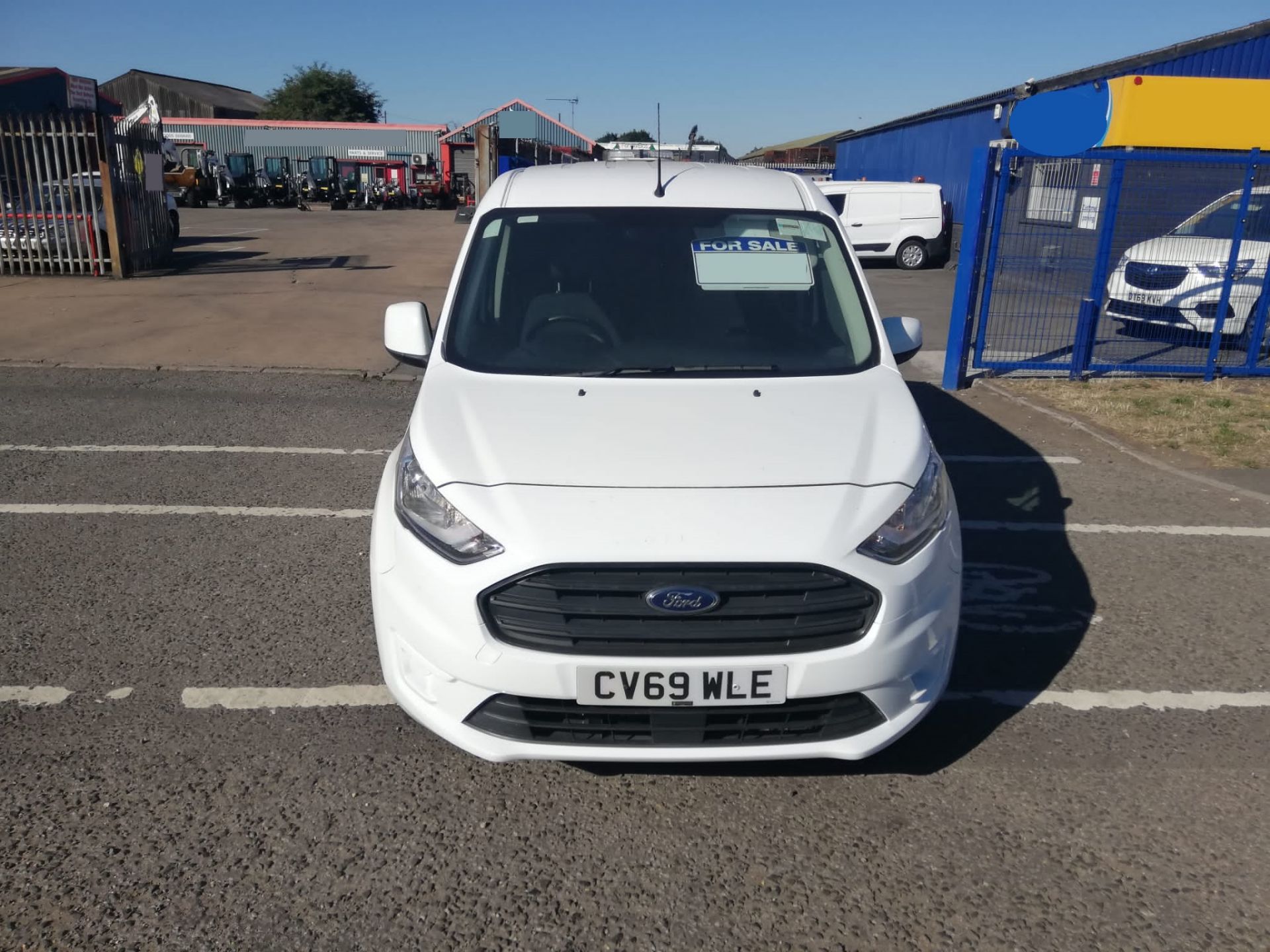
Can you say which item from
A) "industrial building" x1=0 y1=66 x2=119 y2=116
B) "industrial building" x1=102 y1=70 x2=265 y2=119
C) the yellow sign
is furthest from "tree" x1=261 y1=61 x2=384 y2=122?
the yellow sign

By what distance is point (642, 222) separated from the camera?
4.14 metres

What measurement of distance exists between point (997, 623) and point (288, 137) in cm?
6227

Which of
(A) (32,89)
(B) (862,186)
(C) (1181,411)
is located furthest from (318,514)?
(A) (32,89)

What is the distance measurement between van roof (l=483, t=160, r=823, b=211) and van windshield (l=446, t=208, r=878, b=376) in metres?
0.06

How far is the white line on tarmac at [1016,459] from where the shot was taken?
22.6 feet

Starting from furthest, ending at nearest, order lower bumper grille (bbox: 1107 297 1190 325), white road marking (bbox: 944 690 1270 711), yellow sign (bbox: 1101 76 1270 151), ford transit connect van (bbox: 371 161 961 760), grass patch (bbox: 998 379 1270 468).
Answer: yellow sign (bbox: 1101 76 1270 151) < lower bumper grille (bbox: 1107 297 1190 325) < grass patch (bbox: 998 379 1270 468) < white road marking (bbox: 944 690 1270 711) < ford transit connect van (bbox: 371 161 961 760)

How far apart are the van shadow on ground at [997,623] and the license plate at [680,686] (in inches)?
19.2

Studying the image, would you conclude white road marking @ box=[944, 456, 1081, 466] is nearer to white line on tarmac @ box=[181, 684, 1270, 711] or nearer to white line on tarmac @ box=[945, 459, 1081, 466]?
white line on tarmac @ box=[945, 459, 1081, 466]

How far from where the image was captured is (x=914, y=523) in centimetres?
289

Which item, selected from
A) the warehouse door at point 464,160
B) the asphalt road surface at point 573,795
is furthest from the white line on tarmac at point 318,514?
the warehouse door at point 464,160

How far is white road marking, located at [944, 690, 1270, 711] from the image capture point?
3594mm

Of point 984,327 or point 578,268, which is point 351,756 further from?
point 984,327

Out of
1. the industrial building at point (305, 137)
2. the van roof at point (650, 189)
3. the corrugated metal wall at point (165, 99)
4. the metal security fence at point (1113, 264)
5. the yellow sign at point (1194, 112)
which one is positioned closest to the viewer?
the van roof at point (650, 189)

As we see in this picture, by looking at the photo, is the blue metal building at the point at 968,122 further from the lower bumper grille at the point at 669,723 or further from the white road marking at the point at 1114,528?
the lower bumper grille at the point at 669,723
